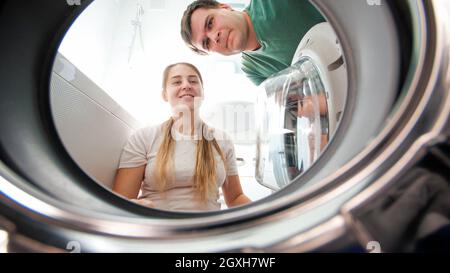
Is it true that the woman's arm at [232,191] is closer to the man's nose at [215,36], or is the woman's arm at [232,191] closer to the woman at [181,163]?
the woman at [181,163]

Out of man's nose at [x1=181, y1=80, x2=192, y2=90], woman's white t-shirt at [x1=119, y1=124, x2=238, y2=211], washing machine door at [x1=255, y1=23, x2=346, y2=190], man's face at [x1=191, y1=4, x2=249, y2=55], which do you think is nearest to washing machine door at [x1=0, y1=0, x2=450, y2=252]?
washing machine door at [x1=255, y1=23, x2=346, y2=190]

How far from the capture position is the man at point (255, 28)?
37.3 inches

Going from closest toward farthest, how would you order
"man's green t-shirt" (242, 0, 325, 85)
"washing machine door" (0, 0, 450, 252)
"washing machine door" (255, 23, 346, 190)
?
"washing machine door" (0, 0, 450, 252) → "washing machine door" (255, 23, 346, 190) → "man's green t-shirt" (242, 0, 325, 85)

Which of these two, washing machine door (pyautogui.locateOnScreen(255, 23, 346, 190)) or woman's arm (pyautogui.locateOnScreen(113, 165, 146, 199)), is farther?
woman's arm (pyautogui.locateOnScreen(113, 165, 146, 199))

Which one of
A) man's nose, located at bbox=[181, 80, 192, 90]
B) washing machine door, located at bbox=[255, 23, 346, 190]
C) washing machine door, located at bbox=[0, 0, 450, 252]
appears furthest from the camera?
man's nose, located at bbox=[181, 80, 192, 90]

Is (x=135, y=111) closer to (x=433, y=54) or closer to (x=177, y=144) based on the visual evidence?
(x=177, y=144)

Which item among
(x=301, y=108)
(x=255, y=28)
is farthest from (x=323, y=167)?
(x=255, y=28)

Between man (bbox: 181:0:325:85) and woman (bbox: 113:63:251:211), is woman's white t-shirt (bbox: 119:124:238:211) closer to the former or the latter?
woman (bbox: 113:63:251:211)

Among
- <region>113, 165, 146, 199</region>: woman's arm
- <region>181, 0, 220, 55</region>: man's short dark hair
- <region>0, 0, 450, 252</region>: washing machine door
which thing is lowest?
<region>0, 0, 450, 252</region>: washing machine door

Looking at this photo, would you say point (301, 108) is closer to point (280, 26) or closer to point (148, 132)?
point (280, 26)

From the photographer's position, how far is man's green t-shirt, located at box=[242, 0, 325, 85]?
891 millimetres

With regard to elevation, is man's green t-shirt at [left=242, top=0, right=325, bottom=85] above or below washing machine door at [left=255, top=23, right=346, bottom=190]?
above

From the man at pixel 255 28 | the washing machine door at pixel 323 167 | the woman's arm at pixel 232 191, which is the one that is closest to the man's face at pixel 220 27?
the man at pixel 255 28

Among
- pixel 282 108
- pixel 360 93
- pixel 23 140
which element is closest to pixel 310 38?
pixel 282 108
